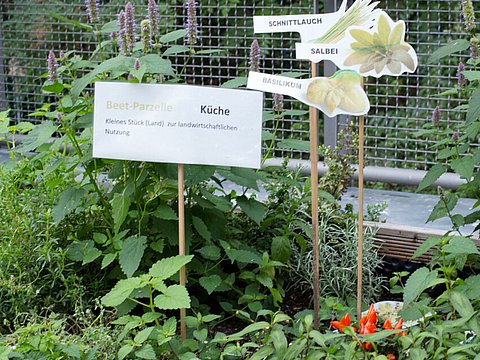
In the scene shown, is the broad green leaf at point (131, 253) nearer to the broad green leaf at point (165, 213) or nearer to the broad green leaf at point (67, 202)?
the broad green leaf at point (165, 213)

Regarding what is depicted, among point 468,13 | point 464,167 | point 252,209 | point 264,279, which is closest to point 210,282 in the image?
point 264,279

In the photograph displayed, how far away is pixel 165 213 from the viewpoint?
3.10m

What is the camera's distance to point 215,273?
10.9 feet

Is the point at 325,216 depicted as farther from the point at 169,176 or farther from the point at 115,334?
the point at 115,334

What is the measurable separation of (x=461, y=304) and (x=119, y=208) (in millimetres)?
1148

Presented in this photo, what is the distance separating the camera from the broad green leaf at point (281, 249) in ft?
11.0

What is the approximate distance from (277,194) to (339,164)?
429mm

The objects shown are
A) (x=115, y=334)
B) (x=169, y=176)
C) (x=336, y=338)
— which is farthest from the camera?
(x=169, y=176)

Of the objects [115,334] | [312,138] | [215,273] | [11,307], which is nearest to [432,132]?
[312,138]

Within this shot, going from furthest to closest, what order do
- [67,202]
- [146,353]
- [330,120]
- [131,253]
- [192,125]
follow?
[330,120] < [67,202] < [131,253] < [192,125] < [146,353]

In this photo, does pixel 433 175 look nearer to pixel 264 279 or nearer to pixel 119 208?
pixel 264 279

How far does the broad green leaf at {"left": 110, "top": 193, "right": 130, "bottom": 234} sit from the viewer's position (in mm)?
3031

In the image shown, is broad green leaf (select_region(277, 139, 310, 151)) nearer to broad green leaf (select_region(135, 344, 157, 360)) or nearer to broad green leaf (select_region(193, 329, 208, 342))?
broad green leaf (select_region(193, 329, 208, 342))

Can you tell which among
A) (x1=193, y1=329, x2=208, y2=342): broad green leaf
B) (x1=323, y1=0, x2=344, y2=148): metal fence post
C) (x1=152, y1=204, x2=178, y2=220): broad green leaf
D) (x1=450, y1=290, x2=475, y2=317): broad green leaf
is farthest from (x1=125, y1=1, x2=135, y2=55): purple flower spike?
(x1=323, y1=0, x2=344, y2=148): metal fence post
